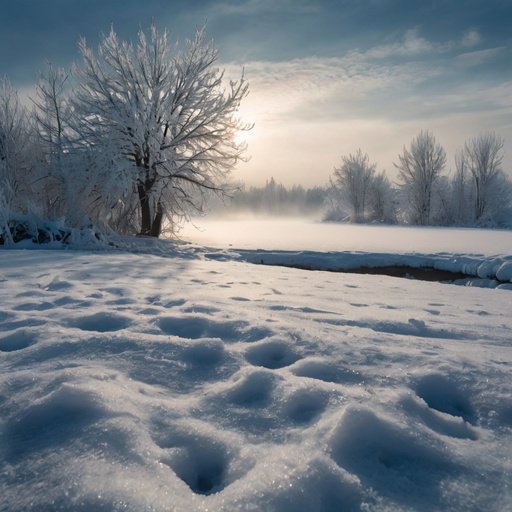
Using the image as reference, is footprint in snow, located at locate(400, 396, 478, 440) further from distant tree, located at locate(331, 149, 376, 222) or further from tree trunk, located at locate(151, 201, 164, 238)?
distant tree, located at locate(331, 149, 376, 222)

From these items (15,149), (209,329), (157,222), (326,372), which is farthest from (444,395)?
(15,149)

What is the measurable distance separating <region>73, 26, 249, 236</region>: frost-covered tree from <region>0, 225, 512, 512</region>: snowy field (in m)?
9.75

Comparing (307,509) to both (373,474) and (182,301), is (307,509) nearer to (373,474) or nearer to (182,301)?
(373,474)

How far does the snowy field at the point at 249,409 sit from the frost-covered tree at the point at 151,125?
32.0ft

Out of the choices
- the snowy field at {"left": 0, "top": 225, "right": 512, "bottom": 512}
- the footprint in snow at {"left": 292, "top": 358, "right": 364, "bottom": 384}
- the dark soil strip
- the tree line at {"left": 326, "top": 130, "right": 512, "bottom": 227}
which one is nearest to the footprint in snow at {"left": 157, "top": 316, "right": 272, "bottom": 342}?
the snowy field at {"left": 0, "top": 225, "right": 512, "bottom": 512}

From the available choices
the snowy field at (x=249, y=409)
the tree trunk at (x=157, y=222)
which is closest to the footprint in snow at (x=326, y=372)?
the snowy field at (x=249, y=409)

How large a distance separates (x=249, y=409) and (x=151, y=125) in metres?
11.6

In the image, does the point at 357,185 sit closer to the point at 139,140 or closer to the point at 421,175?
the point at 421,175

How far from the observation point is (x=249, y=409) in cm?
160

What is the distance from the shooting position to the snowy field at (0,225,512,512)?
1.13 metres

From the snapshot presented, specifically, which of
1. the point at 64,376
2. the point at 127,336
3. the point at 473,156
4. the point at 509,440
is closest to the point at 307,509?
the point at 509,440

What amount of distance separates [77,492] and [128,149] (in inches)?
508

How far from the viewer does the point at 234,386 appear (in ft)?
5.84

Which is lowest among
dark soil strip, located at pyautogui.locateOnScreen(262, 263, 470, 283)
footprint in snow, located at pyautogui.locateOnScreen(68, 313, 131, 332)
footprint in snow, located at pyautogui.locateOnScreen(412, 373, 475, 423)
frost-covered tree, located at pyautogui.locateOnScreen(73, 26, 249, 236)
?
dark soil strip, located at pyautogui.locateOnScreen(262, 263, 470, 283)
